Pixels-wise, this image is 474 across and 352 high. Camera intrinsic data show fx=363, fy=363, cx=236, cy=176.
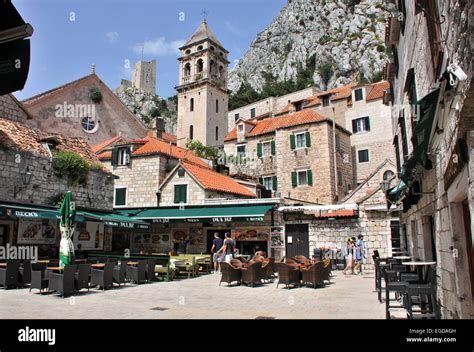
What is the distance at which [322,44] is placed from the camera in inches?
2788

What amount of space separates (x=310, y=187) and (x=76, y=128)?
19.0 meters

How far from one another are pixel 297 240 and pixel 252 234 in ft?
8.19

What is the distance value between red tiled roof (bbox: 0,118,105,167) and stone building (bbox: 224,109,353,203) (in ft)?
55.0

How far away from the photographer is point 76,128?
27.8 metres

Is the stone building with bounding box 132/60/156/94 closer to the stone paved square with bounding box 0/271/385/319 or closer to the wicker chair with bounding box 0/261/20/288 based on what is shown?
the wicker chair with bounding box 0/261/20/288

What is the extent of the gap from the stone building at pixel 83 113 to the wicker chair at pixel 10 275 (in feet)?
50.3

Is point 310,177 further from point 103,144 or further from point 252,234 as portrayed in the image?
point 103,144

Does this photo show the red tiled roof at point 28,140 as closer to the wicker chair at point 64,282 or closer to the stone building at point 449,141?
the wicker chair at point 64,282

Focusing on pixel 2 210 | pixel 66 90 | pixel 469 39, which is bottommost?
pixel 2 210

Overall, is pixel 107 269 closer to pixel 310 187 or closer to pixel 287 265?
pixel 287 265

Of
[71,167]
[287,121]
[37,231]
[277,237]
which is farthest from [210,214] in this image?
[287,121]

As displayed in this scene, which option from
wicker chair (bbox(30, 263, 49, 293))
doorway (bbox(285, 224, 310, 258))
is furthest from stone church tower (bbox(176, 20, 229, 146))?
wicker chair (bbox(30, 263, 49, 293))
